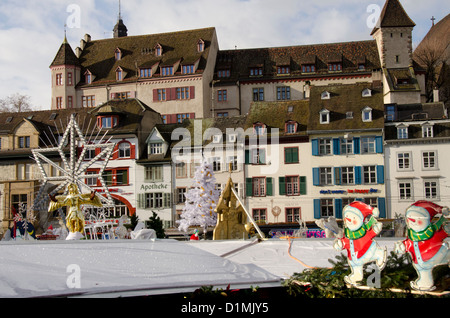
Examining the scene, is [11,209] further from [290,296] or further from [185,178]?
[290,296]

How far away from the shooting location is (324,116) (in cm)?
4788

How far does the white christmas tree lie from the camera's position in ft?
142

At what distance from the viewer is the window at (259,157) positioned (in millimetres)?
47438

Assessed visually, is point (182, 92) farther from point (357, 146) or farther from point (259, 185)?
point (357, 146)

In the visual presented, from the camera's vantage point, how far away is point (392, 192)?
45219 mm

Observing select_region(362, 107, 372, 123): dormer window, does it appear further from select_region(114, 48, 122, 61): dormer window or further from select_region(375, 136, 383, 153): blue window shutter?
select_region(114, 48, 122, 61): dormer window

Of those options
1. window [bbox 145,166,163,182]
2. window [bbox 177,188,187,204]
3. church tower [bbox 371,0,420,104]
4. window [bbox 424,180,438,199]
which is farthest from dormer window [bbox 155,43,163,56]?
window [bbox 424,180,438,199]

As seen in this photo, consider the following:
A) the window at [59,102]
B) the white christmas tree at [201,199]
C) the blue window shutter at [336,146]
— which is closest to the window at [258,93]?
the blue window shutter at [336,146]

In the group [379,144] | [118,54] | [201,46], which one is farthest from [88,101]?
[379,144]

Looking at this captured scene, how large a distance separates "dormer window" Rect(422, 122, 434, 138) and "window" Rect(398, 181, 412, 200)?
12.9 ft

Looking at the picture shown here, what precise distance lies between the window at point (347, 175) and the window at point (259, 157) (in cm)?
625

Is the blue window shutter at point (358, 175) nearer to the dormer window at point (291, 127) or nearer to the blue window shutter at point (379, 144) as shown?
the blue window shutter at point (379, 144)

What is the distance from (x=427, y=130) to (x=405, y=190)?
4.92 meters

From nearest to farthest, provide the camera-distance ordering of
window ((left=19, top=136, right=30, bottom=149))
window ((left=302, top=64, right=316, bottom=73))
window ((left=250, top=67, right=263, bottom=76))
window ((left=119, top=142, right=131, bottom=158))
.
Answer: window ((left=119, top=142, right=131, bottom=158))
window ((left=19, top=136, right=30, bottom=149))
window ((left=302, top=64, right=316, bottom=73))
window ((left=250, top=67, right=263, bottom=76))
